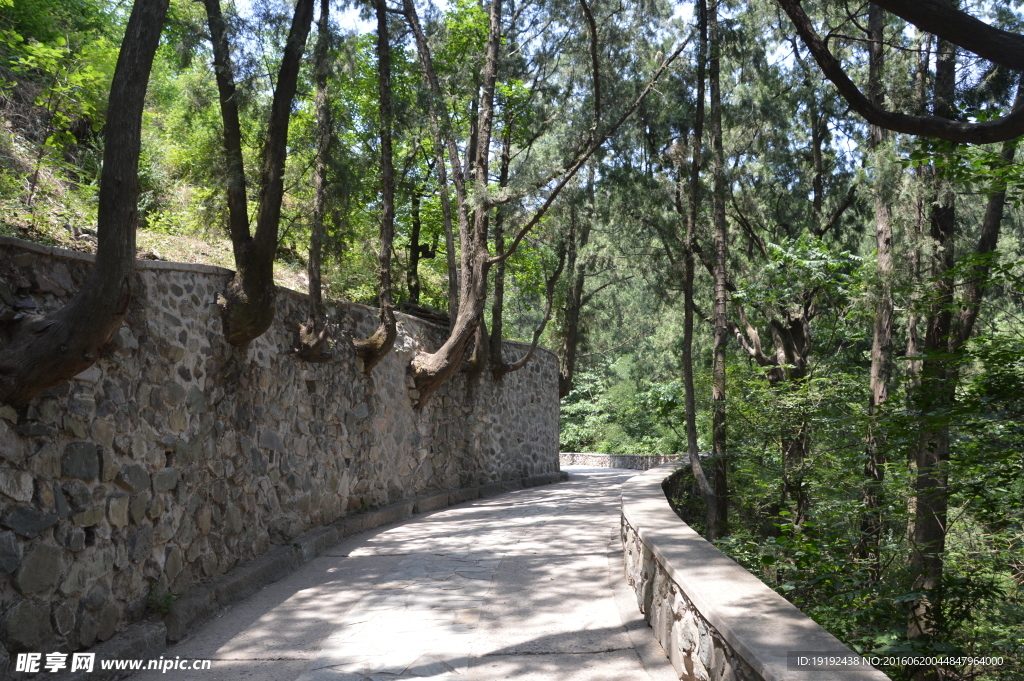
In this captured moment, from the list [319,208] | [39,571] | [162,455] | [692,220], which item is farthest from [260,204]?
[692,220]

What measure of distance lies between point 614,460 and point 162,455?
24.2 metres

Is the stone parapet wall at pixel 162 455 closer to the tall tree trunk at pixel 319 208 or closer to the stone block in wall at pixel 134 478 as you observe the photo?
the stone block in wall at pixel 134 478

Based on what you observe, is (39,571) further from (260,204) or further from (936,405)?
(936,405)

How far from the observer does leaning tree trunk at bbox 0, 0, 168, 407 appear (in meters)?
3.61

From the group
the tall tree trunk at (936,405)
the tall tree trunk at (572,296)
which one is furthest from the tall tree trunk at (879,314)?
the tall tree trunk at (572,296)

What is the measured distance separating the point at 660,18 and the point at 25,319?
32.3 feet

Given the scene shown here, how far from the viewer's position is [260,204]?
20.2ft

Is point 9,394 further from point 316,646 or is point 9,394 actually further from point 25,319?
point 316,646

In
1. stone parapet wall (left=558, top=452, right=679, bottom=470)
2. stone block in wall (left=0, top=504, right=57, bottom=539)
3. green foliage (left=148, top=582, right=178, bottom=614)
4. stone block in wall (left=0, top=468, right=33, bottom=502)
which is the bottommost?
stone parapet wall (left=558, top=452, right=679, bottom=470)

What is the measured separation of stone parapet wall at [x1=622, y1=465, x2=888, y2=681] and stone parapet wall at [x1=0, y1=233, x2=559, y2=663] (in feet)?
10.3

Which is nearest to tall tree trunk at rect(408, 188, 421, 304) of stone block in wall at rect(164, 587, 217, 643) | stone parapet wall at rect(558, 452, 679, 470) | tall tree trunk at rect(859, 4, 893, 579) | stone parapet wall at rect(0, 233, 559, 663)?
stone parapet wall at rect(0, 233, 559, 663)

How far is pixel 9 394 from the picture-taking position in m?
3.49

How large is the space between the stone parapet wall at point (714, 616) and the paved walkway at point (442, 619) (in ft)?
0.79

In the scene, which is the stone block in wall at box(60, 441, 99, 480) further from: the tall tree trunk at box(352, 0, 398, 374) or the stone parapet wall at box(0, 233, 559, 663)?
the tall tree trunk at box(352, 0, 398, 374)
